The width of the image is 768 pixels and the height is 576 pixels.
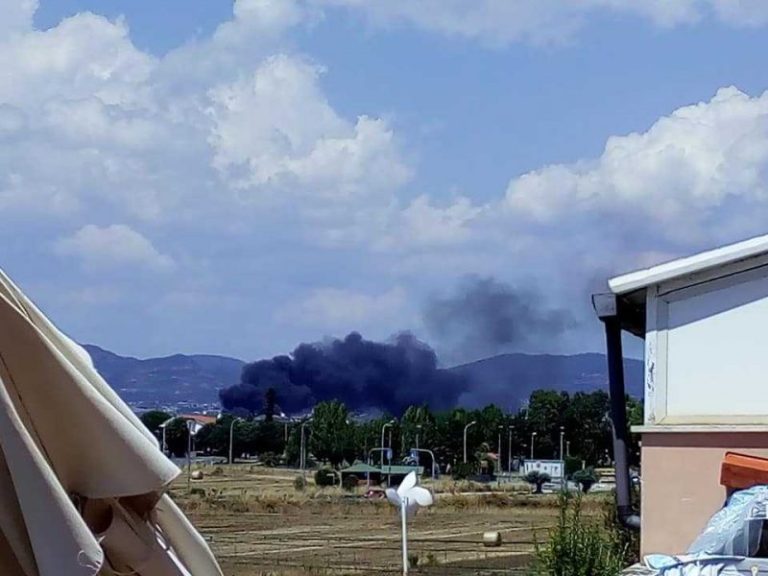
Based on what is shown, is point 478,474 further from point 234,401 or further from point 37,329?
point 37,329

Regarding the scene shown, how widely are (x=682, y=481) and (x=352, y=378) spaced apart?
134386 mm

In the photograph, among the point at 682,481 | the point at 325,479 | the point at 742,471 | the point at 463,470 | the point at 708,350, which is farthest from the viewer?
the point at 463,470

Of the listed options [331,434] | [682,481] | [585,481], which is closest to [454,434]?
[331,434]

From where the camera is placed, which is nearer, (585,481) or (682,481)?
(682,481)

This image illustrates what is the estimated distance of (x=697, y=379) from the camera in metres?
8.37

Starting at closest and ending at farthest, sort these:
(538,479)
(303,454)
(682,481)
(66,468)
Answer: (66,468) < (682,481) < (538,479) < (303,454)

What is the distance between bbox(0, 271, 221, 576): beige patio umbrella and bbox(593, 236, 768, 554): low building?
5.57 metres

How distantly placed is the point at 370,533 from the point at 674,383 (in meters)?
31.8

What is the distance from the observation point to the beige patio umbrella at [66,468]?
276cm

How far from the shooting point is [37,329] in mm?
2945

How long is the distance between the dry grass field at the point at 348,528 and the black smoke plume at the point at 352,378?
67.6m

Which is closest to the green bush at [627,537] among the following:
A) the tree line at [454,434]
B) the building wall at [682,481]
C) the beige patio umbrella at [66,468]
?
the building wall at [682,481]

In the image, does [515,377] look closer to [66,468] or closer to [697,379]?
[697,379]

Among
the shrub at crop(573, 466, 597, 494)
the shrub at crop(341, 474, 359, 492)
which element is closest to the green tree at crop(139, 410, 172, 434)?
the shrub at crop(573, 466, 597, 494)
